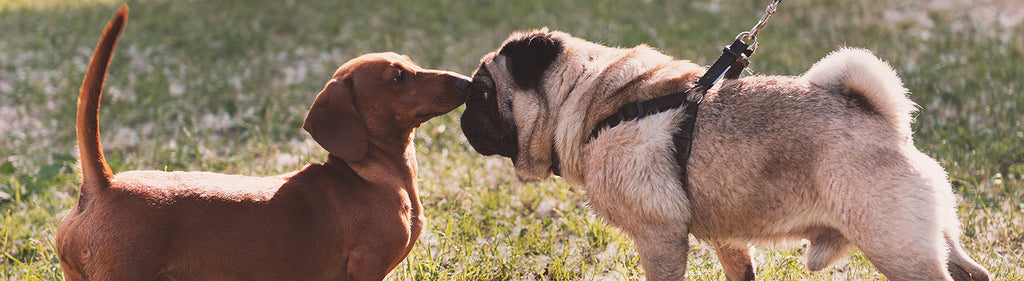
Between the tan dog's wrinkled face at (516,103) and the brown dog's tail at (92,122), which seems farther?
the tan dog's wrinkled face at (516,103)

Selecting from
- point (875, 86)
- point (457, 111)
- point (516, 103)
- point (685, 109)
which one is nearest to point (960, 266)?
point (875, 86)

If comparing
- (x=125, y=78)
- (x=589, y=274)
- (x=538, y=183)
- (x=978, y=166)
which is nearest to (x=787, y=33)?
(x=978, y=166)

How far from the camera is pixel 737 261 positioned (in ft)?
12.5

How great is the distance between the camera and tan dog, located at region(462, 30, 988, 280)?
2.75m

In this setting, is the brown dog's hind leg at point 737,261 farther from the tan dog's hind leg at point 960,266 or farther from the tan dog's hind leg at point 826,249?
the tan dog's hind leg at point 960,266

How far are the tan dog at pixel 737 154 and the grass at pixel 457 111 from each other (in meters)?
0.86

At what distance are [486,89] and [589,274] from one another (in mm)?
1185

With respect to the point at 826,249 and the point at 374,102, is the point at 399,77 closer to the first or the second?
the point at 374,102

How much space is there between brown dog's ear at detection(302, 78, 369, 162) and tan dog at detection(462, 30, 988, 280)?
0.57 metres

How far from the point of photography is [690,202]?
3209 mm

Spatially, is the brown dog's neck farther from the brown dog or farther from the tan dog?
the tan dog

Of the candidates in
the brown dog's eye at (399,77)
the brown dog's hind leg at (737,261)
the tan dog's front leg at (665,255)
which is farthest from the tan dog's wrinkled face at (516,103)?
the brown dog's hind leg at (737,261)

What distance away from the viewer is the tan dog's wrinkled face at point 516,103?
11.8 ft

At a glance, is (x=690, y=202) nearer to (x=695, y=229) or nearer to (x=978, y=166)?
(x=695, y=229)
